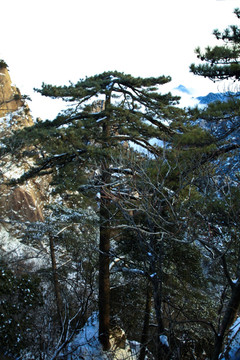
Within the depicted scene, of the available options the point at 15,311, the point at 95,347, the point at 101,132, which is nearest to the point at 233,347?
the point at 15,311

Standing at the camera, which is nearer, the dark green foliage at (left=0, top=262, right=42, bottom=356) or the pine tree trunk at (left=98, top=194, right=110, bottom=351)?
the dark green foliage at (left=0, top=262, right=42, bottom=356)

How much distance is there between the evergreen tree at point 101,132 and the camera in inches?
250

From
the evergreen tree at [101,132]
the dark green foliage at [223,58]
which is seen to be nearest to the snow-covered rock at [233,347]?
the evergreen tree at [101,132]

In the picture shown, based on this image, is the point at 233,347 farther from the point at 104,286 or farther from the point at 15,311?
the point at 15,311

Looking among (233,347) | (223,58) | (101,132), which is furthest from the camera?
(101,132)

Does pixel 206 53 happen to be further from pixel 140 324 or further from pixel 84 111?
pixel 140 324

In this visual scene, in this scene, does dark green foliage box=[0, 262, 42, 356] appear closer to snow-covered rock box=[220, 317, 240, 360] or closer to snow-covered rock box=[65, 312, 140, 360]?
snow-covered rock box=[65, 312, 140, 360]

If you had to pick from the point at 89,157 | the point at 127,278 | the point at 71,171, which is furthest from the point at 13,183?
the point at 127,278

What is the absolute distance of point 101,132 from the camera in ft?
22.6

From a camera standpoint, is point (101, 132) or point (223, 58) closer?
point (223, 58)

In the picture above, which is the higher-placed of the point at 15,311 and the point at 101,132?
the point at 101,132

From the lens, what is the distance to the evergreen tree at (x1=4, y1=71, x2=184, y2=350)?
634cm

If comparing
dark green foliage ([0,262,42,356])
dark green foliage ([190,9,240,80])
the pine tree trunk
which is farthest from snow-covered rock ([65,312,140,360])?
dark green foliage ([190,9,240,80])

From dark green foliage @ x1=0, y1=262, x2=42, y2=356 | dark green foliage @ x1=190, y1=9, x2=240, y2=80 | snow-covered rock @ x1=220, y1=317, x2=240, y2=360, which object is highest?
dark green foliage @ x1=190, y1=9, x2=240, y2=80
